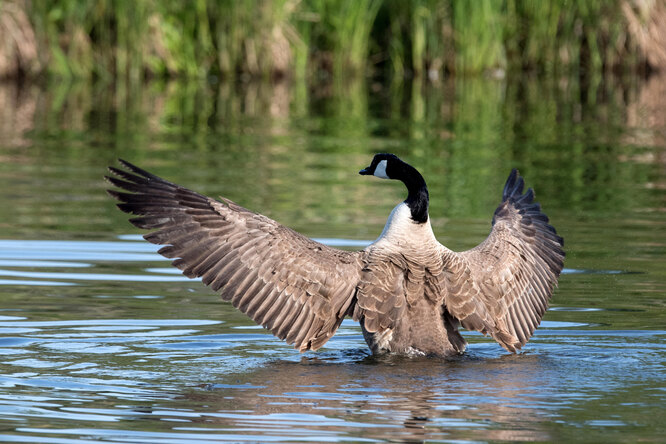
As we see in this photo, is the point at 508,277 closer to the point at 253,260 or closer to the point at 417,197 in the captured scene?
the point at 417,197

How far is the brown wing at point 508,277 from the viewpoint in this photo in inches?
294

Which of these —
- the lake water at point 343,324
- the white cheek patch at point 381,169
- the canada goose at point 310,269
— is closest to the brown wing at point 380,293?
the canada goose at point 310,269

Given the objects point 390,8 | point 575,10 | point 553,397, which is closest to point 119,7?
point 390,8

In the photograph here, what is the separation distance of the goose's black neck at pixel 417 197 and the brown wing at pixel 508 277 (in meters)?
0.38

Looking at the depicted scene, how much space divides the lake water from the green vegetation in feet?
11.9

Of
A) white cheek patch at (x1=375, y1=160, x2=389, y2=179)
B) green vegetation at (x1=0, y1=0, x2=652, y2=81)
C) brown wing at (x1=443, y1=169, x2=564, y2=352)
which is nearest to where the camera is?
brown wing at (x1=443, y1=169, x2=564, y2=352)

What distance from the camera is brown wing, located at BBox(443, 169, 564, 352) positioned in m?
7.46

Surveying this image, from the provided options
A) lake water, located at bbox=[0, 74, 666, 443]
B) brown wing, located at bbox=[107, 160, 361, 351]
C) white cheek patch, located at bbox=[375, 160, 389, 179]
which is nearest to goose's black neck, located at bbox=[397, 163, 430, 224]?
white cheek patch, located at bbox=[375, 160, 389, 179]

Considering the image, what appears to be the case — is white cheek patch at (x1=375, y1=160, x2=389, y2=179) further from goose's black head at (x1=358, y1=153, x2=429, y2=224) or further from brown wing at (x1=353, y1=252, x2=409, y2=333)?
brown wing at (x1=353, y1=252, x2=409, y2=333)

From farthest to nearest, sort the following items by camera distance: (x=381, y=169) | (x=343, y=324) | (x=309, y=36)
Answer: (x=309, y=36) → (x=343, y=324) → (x=381, y=169)

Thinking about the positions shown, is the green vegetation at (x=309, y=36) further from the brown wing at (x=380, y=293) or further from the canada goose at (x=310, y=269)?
the brown wing at (x=380, y=293)

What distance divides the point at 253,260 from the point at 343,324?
62.1 inches

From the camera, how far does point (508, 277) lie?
7828mm

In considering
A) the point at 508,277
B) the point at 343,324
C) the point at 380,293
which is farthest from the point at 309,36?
the point at 380,293
